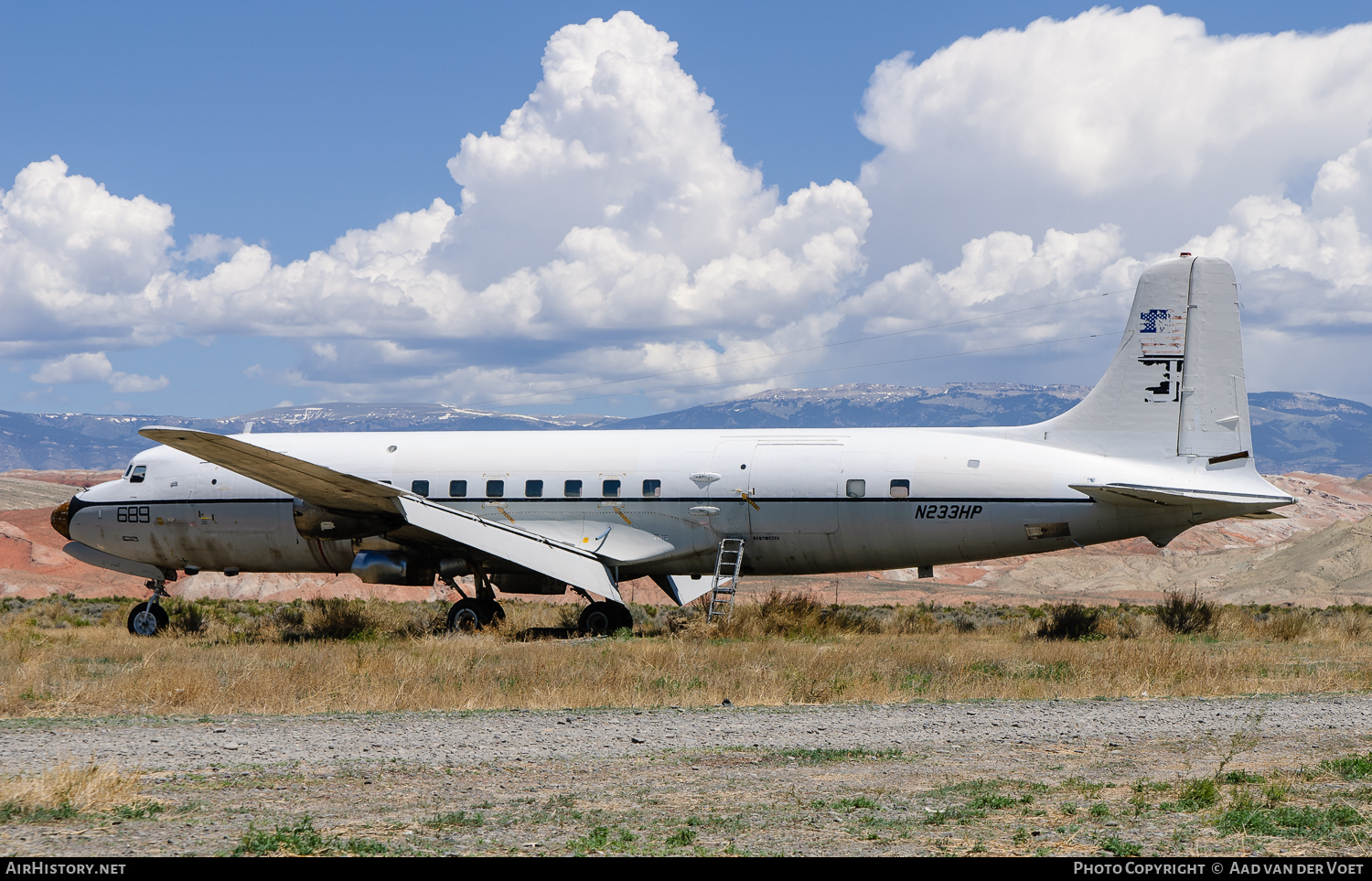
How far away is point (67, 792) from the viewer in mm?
7602

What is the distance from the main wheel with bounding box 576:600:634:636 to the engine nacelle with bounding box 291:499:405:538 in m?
4.33

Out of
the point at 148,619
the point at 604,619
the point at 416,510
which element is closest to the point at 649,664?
the point at 416,510

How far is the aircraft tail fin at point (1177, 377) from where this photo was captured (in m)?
22.0

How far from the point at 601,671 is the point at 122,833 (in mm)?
9757

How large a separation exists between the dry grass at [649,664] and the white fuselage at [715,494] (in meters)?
1.82

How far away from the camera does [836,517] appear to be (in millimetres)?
22859

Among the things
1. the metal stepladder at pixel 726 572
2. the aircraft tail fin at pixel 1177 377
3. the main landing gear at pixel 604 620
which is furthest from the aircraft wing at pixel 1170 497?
the main landing gear at pixel 604 620

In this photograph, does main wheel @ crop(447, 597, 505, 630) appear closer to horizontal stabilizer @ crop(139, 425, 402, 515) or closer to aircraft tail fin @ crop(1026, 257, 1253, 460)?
horizontal stabilizer @ crop(139, 425, 402, 515)

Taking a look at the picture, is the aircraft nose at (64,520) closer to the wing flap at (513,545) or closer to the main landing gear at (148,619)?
the main landing gear at (148,619)

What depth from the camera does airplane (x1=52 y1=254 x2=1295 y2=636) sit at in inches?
864

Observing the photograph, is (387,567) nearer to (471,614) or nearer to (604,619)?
(471,614)

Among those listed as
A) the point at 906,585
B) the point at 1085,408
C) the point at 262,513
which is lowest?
the point at 906,585
